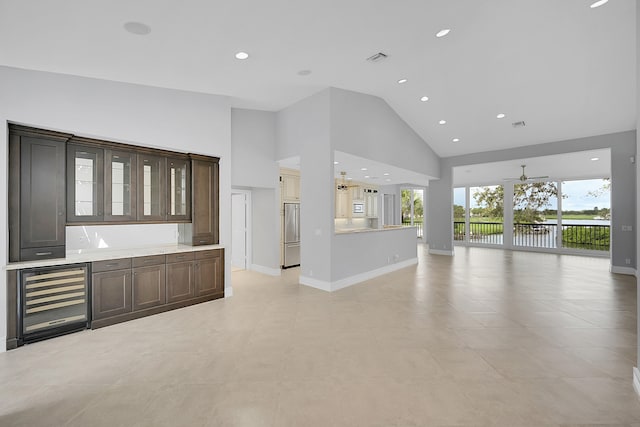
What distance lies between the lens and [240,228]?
7.08 meters

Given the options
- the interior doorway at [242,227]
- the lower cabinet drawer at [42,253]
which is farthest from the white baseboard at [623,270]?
the lower cabinet drawer at [42,253]

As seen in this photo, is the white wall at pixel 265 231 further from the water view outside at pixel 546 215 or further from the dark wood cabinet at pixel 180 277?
the water view outside at pixel 546 215

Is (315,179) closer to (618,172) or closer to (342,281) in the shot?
(342,281)

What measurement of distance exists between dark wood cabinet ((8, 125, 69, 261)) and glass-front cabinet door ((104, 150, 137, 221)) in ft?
1.51

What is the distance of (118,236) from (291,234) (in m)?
3.73

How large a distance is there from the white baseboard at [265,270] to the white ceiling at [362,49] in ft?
11.5

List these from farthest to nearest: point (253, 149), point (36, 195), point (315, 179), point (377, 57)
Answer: point (253, 149)
point (315, 179)
point (377, 57)
point (36, 195)

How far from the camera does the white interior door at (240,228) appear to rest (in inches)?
275

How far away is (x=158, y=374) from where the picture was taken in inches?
99.3

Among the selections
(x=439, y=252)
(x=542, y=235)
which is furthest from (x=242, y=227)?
(x=542, y=235)

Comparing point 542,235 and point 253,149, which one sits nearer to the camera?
point 253,149

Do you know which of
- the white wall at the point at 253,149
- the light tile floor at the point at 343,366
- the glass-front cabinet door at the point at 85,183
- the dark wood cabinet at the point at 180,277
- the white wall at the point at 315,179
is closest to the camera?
the light tile floor at the point at 343,366

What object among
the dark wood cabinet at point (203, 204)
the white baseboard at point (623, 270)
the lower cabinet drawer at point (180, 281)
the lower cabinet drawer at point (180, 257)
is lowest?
the white baseboard at point (623, 270)

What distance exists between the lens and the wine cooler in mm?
3092
